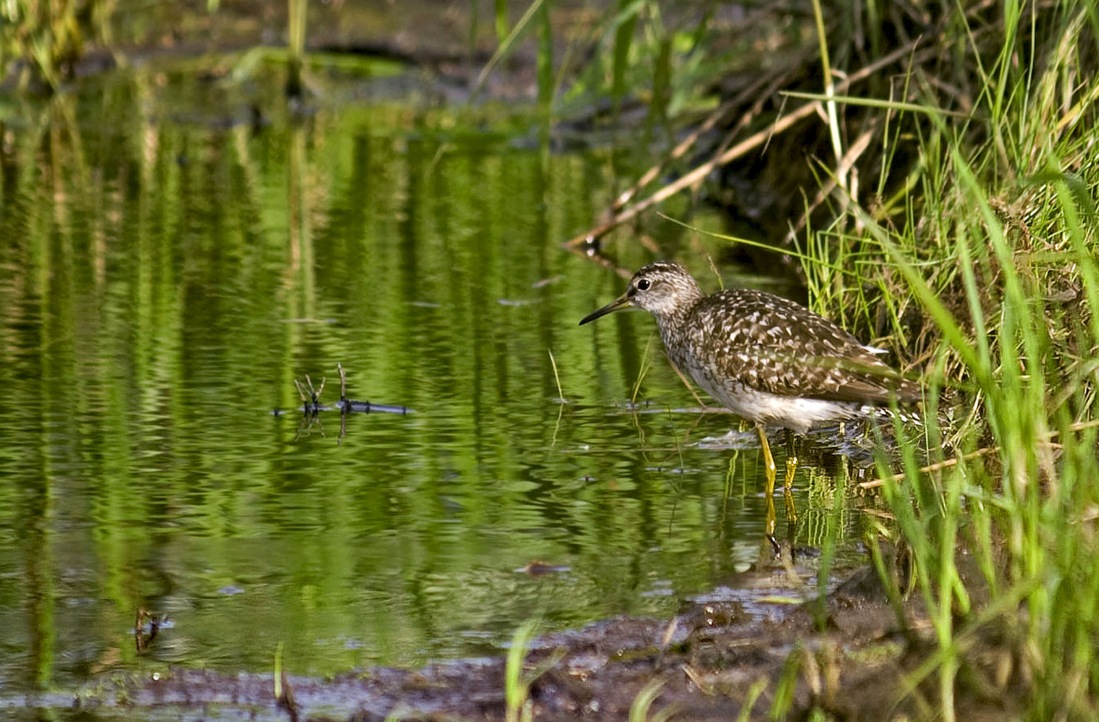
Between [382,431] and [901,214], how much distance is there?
2997mm

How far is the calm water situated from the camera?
4.57 meters

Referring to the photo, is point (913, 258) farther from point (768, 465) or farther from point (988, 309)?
point (768, 465)

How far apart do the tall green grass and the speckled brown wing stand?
9.2 inches

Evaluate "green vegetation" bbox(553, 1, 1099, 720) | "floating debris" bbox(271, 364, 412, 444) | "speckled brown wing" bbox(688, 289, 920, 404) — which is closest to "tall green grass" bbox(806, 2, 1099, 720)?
"green vegetation" bbox(553, 1, 1099, 720)

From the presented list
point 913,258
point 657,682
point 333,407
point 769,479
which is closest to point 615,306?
point 333,407

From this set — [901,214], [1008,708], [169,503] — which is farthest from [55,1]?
[1008,708]

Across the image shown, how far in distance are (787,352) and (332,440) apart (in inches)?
61.3

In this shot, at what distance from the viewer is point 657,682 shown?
12.5ft

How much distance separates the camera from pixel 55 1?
14297 mm

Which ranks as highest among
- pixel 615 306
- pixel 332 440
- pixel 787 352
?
pixel 615 306

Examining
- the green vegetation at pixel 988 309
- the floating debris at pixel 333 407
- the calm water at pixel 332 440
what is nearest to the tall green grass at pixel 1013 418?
the green vegetation at pixel 988 309

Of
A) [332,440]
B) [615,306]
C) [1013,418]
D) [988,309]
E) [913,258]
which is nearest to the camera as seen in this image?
[1013,418]

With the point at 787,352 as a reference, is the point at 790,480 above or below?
below

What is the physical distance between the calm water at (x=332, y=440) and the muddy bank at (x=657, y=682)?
0.16 metres
